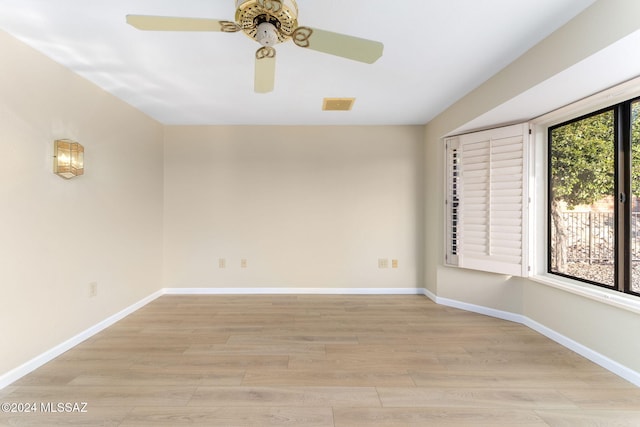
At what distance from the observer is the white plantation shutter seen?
295 cm

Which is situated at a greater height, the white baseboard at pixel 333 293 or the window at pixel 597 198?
the window at pixel 597 198

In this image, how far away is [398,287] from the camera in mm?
4004

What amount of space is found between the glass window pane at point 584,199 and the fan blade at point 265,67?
2660mm

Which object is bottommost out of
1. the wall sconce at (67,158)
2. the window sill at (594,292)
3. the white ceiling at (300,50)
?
the window sill at (594,292)

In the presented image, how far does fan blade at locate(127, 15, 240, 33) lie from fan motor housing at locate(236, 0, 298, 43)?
0.07 metres

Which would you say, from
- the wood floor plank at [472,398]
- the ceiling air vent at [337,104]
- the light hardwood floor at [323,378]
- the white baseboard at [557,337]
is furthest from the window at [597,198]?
the ceiling air vent at [337,104]

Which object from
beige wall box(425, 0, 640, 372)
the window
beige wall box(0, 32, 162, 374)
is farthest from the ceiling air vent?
beige wall box(0, 32, 162, 374)

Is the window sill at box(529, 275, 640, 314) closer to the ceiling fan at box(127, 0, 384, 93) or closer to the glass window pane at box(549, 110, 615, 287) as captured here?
the glass window pane at box(549, 110, 615, 287)

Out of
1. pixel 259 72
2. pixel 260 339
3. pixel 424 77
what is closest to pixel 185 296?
pixel 260 339

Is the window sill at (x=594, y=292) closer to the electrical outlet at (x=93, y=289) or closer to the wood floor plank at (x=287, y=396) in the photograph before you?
the wood floor plank at (x=287, y=396)

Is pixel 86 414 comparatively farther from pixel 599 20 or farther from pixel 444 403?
pixel 599 20

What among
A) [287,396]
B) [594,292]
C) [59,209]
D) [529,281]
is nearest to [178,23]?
[59,209]

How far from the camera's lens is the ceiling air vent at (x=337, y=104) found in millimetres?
3066

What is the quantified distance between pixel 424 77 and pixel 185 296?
12.5 ft
